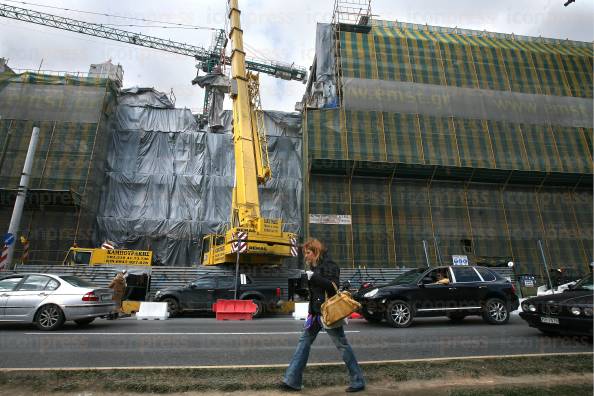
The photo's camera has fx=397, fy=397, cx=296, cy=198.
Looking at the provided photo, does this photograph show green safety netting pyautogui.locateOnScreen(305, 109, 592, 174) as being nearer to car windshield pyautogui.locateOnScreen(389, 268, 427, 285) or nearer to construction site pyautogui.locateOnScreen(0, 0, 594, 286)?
construction site pyautogui.locateOnScreen(0, 0, 594, 286)

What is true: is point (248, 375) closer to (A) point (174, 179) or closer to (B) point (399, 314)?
(B) point (399, 314)

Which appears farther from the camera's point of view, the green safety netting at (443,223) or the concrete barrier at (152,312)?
the green safety netting at (443,223)

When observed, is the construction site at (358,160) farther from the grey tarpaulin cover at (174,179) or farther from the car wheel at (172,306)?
the car wheel at (172,306)

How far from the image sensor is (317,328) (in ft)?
14.6

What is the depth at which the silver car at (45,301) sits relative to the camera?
8727 millimetres

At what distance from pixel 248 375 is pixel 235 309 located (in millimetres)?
8795

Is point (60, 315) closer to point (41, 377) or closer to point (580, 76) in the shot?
point (41, 377)

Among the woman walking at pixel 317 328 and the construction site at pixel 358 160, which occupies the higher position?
the construction site at pixel 358 160

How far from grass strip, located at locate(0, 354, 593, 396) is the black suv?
3.92 meters

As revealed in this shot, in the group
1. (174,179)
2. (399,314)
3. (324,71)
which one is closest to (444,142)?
(324,71)

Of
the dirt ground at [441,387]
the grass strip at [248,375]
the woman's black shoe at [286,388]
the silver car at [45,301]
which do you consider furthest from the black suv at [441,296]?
the silver car at [45,301]

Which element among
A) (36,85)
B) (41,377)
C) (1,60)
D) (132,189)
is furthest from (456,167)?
(1,60)

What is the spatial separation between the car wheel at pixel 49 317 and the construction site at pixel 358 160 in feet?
47.3

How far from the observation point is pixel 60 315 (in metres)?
8.73
